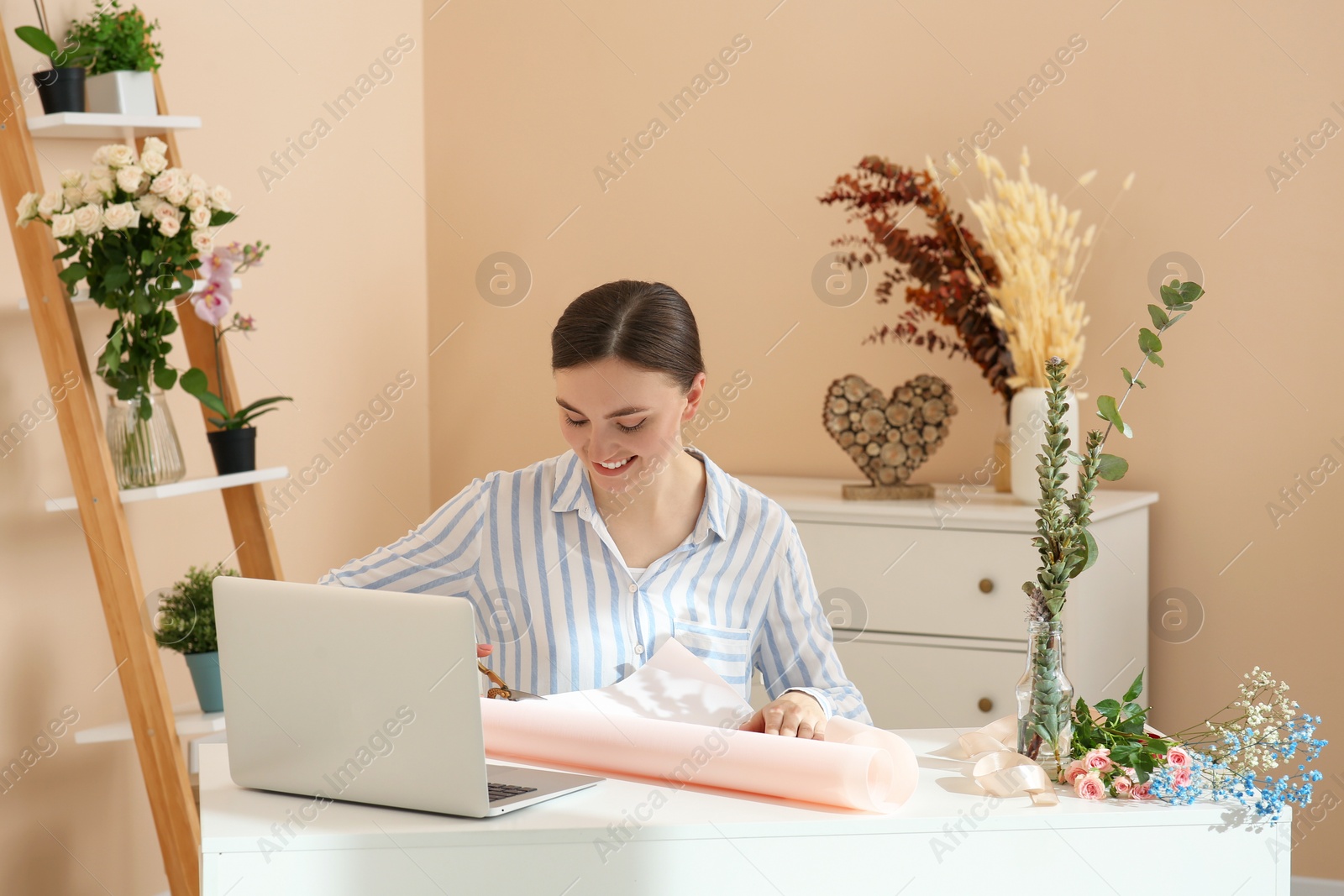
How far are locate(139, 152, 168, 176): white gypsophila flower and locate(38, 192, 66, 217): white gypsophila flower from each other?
17 centimetres

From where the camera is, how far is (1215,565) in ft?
10.6

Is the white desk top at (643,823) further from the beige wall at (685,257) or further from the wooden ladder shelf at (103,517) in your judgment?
the beige wall at (685,257)

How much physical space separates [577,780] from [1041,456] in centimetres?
66

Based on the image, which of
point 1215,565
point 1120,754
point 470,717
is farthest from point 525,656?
point 1215,565

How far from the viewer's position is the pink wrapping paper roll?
54.6 inches

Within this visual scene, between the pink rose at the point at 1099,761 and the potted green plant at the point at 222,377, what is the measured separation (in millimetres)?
1855

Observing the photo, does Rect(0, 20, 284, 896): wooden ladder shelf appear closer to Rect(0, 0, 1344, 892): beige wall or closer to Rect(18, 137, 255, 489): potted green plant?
Rect(18, 137, 255, 489): potted green plant

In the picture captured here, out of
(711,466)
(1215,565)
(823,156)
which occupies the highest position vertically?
(823,156)

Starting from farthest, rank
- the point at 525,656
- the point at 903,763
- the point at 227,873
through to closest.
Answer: the point at 525,656, the point at 903,763, the point at 227,873

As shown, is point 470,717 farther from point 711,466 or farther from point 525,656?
point 711,466

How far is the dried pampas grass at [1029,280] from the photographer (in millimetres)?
3055

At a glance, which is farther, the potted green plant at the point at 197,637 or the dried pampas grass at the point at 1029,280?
the dried pampas grass at the point at 1029,280

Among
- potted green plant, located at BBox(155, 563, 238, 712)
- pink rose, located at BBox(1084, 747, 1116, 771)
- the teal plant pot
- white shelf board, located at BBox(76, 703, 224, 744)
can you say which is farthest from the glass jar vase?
pink rose, located at BBox(1084, 747, 1116, 771)

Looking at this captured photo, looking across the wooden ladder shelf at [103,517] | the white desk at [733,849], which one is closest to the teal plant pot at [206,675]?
the wooden ladder shelf at [103,517]
